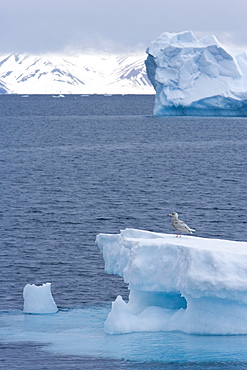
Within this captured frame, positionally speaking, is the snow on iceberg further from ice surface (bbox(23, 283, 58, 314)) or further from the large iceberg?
the large iceberg

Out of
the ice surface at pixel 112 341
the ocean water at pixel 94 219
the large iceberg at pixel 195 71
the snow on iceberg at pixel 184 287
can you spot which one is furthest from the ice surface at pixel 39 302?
the large iceberg at pixel 195 71

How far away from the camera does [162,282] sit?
60.8 feet

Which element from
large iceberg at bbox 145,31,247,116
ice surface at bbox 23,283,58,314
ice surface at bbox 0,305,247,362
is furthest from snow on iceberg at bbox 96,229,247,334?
large iceberg at bbox 145,31,247,116

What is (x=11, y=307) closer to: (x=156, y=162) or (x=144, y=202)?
(x=144, y=202)

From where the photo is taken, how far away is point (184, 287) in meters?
17.6

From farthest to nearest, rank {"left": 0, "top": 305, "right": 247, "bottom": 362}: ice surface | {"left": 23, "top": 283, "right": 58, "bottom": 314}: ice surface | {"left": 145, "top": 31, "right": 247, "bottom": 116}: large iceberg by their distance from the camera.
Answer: {"left": 145, "top": 31, "right": 247, "bottom": 116}: large iceberg < {"left": 23, "top": 283, "right": 58, "bottom": 314}: ice surface < {"left": 0, "top": 305, "right": 247, "bottom": 362}: ice surface

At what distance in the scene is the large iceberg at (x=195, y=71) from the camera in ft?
262

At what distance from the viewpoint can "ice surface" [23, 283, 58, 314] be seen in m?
21.2

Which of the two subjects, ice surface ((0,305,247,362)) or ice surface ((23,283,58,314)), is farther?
ice surface ((23,283,58,314))

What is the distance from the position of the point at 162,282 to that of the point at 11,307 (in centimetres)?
604

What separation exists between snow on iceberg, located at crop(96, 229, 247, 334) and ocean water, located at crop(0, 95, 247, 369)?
0.40 metres

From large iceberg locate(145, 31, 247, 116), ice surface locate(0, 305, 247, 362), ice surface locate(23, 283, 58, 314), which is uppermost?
large iceberg locate(145, 31, 247, 116)

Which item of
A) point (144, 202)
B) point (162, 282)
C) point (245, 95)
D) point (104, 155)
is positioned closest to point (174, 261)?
point (162, 282)

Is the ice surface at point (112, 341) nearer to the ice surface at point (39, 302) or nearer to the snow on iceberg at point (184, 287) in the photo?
the snow on iceberg at point (184, 287)
